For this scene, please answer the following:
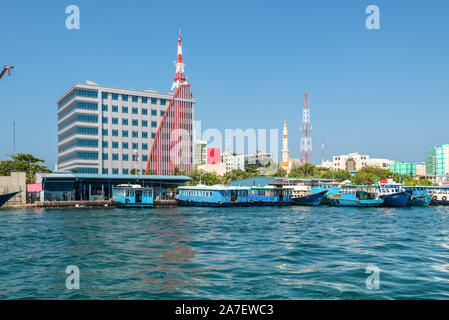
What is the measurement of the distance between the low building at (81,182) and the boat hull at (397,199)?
3839 centimetres

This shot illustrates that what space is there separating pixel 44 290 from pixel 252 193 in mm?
61034

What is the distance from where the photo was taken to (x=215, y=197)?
225ft

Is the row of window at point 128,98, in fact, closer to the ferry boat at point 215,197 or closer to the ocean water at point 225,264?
the ferry boat at point 215,197

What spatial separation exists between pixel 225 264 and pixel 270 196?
56.8 meters

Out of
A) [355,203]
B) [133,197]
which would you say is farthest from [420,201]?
[133,197]

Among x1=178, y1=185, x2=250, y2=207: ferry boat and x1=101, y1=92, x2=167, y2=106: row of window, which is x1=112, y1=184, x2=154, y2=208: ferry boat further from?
x1=101, y1=92, x2=167, y2=106: row of window

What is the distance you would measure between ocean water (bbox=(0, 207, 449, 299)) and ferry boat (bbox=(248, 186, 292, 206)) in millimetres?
43158

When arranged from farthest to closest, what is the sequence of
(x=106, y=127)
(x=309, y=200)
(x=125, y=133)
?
(x=125, y=133)
(x=106, y=127)
(x=309, y=200)

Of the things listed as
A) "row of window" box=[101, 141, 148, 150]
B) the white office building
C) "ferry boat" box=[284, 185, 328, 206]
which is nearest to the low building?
"ferry boat" box=[284, 185, 328, 206]

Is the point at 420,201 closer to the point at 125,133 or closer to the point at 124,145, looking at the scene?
the point at 124,145

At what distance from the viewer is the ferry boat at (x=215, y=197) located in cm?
6800

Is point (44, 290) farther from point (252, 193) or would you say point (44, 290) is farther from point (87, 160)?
point (87, 160)

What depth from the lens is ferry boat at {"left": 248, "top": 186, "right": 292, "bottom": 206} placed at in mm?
71625
